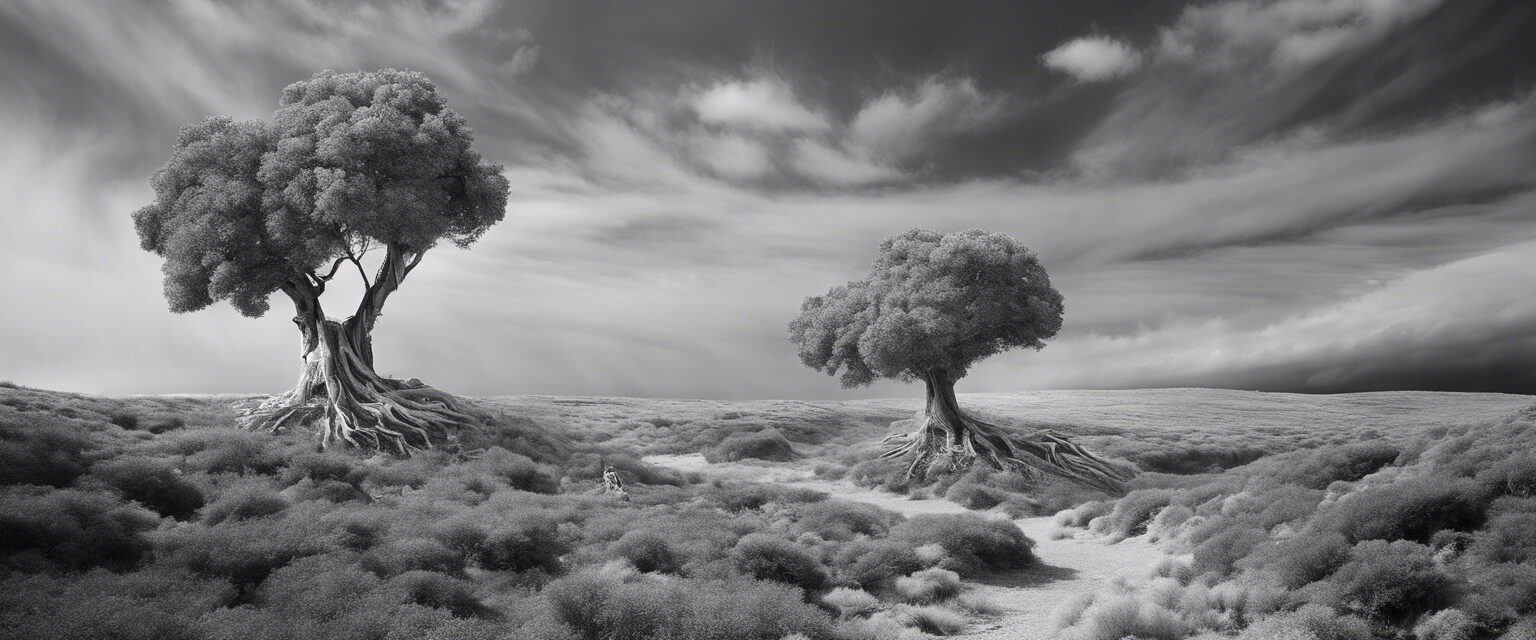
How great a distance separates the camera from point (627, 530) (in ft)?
48.3

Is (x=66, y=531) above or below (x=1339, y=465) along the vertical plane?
below

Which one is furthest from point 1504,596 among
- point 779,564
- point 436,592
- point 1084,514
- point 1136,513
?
point 436,592

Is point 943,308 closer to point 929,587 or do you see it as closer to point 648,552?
point 929,587

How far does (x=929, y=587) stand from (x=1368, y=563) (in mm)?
5875

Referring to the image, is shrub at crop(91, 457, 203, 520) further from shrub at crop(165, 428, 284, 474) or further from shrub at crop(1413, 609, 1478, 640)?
shrub at crop(1413, 609, 1478, 640)

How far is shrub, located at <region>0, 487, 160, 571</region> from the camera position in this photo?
9758mm

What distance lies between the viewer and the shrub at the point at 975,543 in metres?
14.1

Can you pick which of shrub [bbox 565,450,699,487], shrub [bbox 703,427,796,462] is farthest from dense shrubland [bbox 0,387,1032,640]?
shrub [bbox 703,427,796,462]

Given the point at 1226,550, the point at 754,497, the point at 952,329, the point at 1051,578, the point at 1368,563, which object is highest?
Answer: the point at 952,329

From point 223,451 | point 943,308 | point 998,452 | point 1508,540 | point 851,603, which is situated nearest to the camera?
point 1508,540

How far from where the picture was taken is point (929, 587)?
1199 cm

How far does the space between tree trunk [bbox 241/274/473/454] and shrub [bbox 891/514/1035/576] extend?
54.2 feet

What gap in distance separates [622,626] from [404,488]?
12149 millimetres

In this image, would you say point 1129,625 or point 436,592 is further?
point 436,592
